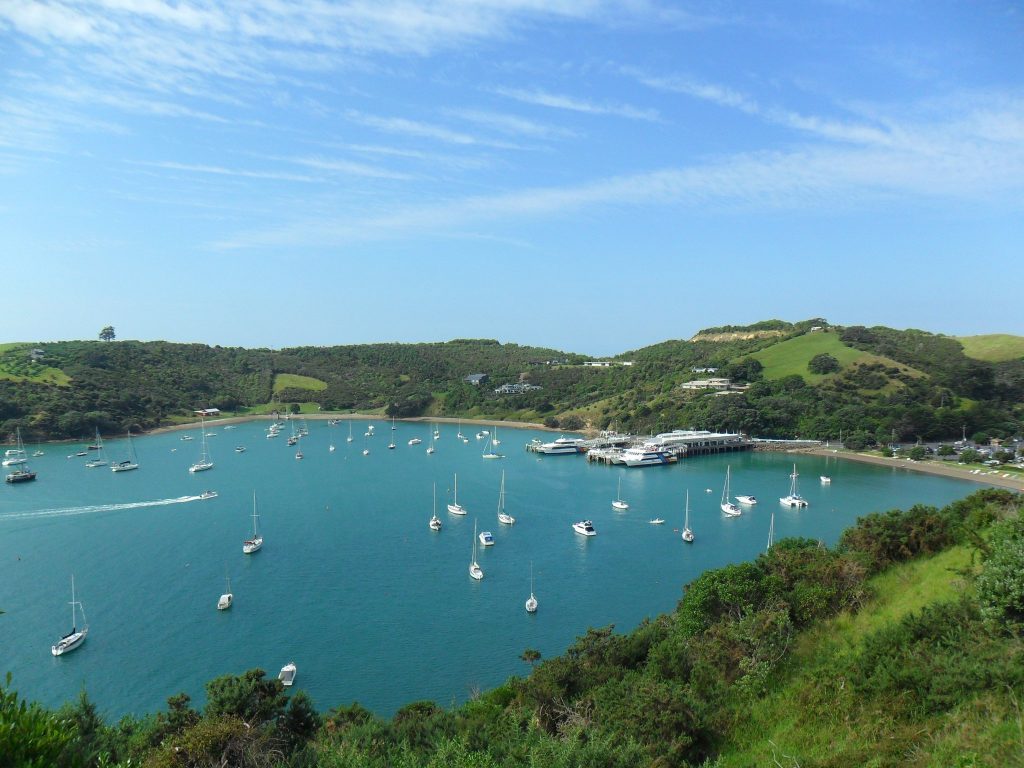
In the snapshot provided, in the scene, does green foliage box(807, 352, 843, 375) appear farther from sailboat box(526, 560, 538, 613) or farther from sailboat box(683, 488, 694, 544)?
sailboat box(526, 560, 538, 613)

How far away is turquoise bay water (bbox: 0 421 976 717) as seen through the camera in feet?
66.5

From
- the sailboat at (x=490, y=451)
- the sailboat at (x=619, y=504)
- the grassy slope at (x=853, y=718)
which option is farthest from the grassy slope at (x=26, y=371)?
the grassy slope at (x=853, y=718)

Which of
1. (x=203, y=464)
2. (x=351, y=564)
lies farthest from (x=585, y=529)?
(x=203, y=464)

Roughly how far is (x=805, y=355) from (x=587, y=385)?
26909 mm

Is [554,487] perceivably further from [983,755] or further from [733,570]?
[983,755]

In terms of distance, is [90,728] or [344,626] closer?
[90,728]

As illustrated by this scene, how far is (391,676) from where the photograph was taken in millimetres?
19609

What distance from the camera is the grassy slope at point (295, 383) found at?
93.3 metres

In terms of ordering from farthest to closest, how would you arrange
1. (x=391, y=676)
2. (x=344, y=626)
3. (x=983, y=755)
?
(x=344, y=626) < (x=391, y=676) < (x=983, y=755)

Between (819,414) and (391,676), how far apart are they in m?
55.6

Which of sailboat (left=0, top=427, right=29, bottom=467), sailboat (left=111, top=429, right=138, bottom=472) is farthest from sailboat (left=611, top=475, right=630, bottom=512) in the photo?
sailboat (left=0, top=427, right=29, bottom=467)

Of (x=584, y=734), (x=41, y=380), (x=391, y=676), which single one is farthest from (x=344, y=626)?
(x=41, y=380)

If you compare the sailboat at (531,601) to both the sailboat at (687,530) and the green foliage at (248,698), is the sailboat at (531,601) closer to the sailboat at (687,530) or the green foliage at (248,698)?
the sailboat at (687,530)

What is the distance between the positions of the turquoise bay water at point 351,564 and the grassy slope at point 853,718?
34.9ft
